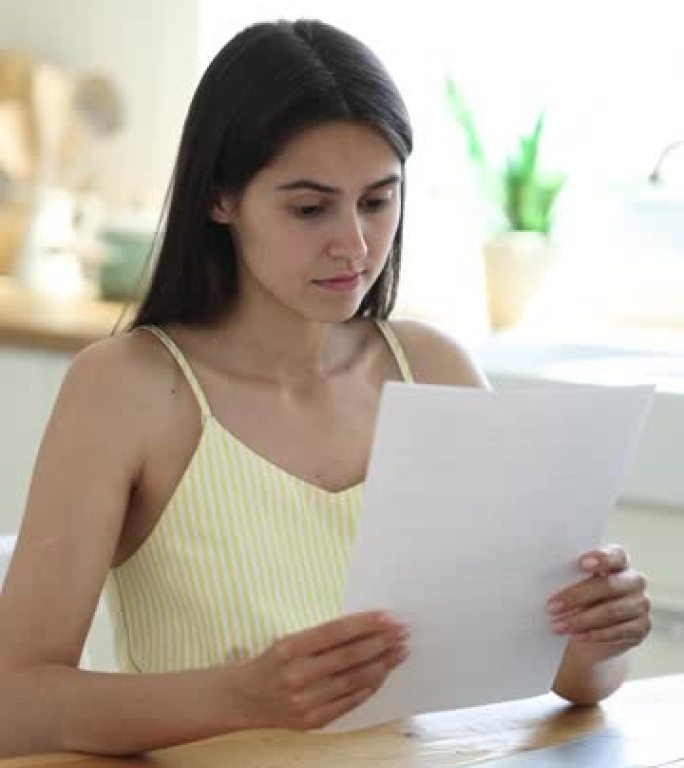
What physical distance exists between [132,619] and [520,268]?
1.51 m

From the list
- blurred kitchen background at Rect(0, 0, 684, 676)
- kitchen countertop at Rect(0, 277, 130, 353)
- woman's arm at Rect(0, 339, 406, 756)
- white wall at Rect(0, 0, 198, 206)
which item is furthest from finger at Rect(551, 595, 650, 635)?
white wall at Rect(0, 0, 198, 206)

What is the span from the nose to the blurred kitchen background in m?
1.32

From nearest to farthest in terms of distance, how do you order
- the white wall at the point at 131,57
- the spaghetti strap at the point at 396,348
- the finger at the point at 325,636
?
the finger at the point at 325,636 → the spaghetti strap at the point at 396,348 → the white wall at the point at 131,57

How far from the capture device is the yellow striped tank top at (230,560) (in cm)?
170

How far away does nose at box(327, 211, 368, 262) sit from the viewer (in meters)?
1.61

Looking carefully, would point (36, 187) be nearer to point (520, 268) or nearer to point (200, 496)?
point (520, 268)

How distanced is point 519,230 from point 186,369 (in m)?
1.52

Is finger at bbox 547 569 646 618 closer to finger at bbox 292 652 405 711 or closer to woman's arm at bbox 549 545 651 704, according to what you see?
woman's arm at bbox 549 545 651 704

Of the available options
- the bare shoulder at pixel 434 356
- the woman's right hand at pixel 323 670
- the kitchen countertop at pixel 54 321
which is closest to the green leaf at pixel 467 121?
the kitchen countertop at pixel 54 321

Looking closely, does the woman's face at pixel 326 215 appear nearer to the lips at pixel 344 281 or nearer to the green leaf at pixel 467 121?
the lips at pixel 344 281

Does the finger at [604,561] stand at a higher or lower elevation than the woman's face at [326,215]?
lower

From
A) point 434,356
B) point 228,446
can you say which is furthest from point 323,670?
point 434,356

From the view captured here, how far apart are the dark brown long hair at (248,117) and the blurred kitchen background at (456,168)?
1.22m

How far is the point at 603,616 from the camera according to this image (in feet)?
5.11
